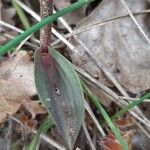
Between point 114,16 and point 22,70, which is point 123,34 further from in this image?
point 22,70

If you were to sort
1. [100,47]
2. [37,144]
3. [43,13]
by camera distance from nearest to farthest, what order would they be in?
[43,13]
[37,144]
[100,47]

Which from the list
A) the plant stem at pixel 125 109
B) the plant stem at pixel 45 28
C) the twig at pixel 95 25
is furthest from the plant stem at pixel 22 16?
the plant stem at pixel 125 109

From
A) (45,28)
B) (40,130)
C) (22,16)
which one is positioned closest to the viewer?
(45,28)

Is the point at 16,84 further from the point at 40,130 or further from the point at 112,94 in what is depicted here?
the point at 112,94

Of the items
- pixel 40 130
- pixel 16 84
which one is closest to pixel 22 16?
pixel 16 84

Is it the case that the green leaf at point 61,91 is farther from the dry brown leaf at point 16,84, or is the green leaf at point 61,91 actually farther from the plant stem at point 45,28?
the dry brown leaf at point 16,84

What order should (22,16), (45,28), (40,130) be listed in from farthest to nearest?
(22,16) < (40,130) < (45,28)

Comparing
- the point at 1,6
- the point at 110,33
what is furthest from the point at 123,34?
the point at 1,6
